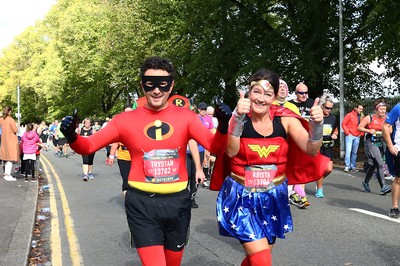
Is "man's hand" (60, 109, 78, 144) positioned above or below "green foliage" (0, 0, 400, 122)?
→ below

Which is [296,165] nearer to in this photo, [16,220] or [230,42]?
[16,220]

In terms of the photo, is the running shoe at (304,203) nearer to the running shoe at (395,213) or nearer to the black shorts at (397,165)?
the running shoe at (395,213)

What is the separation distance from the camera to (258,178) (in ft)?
12.6

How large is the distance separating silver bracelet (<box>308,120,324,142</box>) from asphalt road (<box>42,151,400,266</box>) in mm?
2296

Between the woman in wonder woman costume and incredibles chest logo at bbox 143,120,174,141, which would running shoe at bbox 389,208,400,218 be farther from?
incredibles chest logo at bbox 143,120,174,141

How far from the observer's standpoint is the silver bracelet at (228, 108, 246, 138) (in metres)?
3.31

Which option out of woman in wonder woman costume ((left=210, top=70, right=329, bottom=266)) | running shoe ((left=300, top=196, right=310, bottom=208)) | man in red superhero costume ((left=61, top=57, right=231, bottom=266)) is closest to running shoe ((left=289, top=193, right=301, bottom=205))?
running shoe ((left=300, top=196, right=310, bottom=208))

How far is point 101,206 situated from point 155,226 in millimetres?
6309

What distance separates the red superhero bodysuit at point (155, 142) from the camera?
141 inches

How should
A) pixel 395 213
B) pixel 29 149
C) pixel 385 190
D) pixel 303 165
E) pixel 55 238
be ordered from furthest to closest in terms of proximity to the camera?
1. pixel 29 149
2. pixel 385 190
3. pixel 395 213
4. pixel 55 238
5. pixel 303 165

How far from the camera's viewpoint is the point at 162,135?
141 inches

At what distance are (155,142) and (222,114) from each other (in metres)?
0.67

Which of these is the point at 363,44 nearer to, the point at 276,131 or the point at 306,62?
the point at 306,62

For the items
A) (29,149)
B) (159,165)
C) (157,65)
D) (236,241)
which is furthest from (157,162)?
(29,149)
